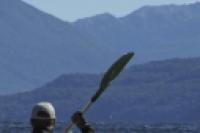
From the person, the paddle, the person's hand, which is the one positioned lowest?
the person's hand

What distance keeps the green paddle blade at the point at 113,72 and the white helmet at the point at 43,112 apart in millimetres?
1142

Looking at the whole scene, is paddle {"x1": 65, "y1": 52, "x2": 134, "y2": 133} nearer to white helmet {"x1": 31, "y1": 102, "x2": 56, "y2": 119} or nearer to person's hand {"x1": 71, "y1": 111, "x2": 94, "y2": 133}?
person's hand {"x1": 71, "y1": 111, "x2": 94, "y2": 133}

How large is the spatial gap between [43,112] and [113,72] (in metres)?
1.60

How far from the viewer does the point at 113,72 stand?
9.12 metres

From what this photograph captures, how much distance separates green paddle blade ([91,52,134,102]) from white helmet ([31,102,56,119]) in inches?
44.9

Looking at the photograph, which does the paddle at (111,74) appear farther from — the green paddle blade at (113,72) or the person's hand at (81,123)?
the person's hand at (81,123)

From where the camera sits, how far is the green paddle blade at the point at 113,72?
879cm

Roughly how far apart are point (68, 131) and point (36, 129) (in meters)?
0.53

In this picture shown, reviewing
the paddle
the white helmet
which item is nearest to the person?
the white helmet

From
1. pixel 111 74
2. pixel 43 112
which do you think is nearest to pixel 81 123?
pixel 43 112

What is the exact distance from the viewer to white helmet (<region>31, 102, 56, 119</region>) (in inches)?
299

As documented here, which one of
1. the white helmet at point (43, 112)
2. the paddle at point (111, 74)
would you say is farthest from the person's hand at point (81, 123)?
the paddle at point (111, 74)

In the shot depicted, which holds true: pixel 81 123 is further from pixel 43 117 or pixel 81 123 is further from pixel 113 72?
pixel 113 72

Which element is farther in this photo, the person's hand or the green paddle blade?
the green paddle blade
